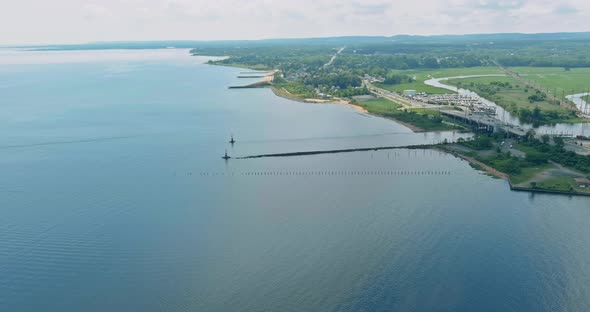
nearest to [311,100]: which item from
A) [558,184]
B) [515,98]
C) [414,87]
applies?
[414,87]

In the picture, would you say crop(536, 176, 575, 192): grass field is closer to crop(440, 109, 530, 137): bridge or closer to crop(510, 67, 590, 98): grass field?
crop(440, 109, 530, 137): bridge

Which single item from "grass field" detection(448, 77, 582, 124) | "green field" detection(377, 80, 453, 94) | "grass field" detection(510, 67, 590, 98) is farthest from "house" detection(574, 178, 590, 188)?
"green field" detection(377, 80, 453, 94)

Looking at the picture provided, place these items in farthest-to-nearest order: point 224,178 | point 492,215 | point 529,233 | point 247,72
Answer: point 247,72 < point 224,178 < point 492,215 < point 529,233

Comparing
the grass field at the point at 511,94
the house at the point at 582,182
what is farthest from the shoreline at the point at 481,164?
the grass field at the point at 511,94

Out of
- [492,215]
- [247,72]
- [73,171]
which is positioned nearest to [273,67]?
[247,72]

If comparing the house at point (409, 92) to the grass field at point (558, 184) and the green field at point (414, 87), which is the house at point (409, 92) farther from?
the grass field at point (558, 184)

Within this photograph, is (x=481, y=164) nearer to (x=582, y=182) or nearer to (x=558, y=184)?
(x=558, y=184)

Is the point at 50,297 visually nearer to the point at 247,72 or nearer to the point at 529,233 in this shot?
the point at 529,233
